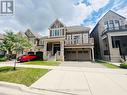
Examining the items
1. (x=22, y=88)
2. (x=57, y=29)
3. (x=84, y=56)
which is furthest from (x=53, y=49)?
(x=22, y=88)

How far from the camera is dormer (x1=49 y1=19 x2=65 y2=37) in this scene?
23.1 m

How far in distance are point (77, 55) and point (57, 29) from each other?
27.1 ft

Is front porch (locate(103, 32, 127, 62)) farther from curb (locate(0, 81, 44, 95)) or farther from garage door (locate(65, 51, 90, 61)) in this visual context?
curb (locate(0, 81, 44, 95))

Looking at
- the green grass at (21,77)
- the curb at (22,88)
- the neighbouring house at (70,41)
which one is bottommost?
the curb at (22,88)

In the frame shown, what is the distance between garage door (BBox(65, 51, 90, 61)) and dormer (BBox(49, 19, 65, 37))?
5263mm

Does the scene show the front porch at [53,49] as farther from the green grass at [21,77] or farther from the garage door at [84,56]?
the green grass at [21,77]

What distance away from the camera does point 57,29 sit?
2341 cm

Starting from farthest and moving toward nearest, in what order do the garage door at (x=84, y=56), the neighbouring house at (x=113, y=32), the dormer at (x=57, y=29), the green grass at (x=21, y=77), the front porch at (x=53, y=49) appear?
1. the dormer at (x=57, y=29)
2. the garage door at (x=84, y=56)
3. the front porch at (x=53, y=49)
4. the neighbouring house at (x=113, y=32)
5. the green grass at (x=21, y=77)

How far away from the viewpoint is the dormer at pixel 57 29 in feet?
75.9

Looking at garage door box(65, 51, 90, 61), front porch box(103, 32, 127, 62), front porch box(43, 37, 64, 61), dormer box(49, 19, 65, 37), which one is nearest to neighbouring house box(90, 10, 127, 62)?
front porch box(103, 32, 127, 62)

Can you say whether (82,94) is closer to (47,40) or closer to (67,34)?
(47,40)

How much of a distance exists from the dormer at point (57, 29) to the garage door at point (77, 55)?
5263 mm

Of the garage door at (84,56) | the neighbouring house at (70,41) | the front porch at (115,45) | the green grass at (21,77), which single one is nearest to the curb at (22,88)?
the green grass at (21,77)

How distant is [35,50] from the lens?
2453 centimetres
